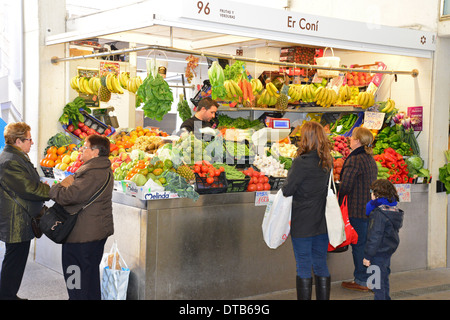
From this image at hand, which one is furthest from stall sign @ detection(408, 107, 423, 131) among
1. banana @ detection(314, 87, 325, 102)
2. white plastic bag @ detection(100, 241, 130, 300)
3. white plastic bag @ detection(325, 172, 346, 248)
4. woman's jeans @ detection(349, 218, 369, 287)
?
white plastic bag @ detection(100, 241, 130, 300)

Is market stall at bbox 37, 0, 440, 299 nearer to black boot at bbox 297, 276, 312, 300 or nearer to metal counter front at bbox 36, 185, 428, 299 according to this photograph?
metal counter front at bbox 36, 185, 428, 299

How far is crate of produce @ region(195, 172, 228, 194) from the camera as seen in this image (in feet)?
18.1

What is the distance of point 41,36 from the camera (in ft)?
23.8

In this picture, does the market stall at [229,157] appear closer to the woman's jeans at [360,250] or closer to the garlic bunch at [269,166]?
the garlic bunch at [269,166]

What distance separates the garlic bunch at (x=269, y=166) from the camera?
20.2 feet

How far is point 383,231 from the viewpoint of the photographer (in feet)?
15.7

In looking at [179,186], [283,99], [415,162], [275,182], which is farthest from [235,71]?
[415,162]

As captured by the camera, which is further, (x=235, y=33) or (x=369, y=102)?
(x=369, y=102)

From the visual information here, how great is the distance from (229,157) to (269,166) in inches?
18.1

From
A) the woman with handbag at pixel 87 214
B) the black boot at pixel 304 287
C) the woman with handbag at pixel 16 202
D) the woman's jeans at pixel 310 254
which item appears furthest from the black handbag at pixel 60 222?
the black boot at pixel 304 287

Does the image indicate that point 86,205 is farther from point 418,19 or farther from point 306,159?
point 418,19

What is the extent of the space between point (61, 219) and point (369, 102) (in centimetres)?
488

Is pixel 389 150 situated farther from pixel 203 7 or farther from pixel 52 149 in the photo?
pixel 52 149

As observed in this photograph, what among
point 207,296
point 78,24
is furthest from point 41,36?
point 207,296
